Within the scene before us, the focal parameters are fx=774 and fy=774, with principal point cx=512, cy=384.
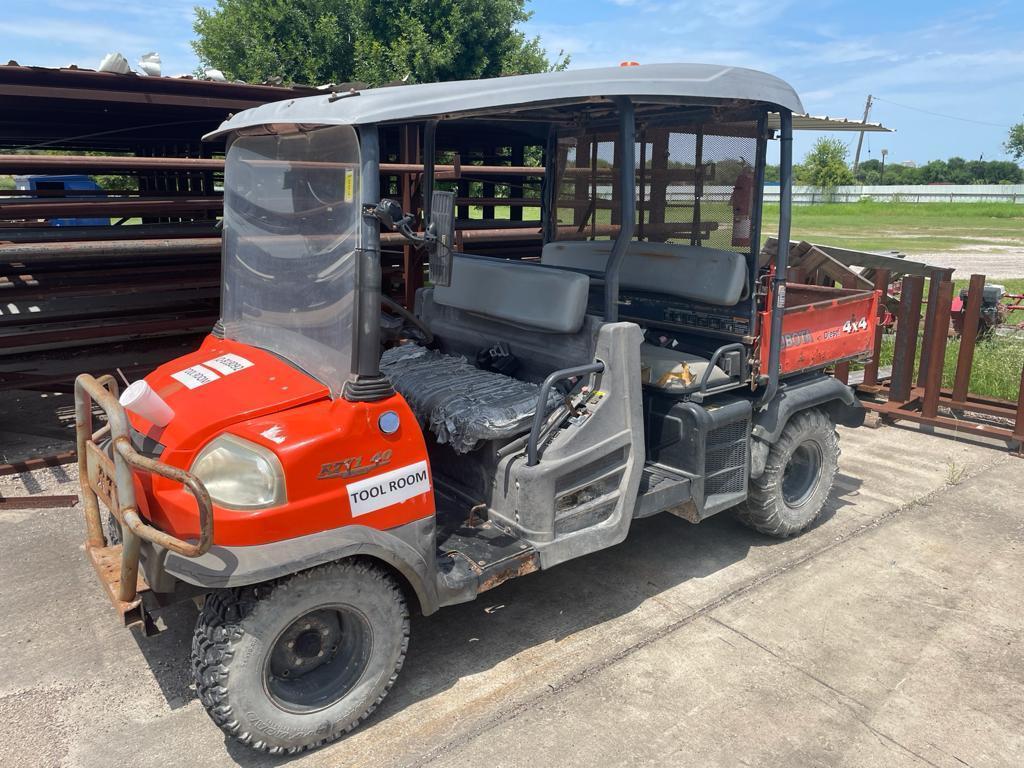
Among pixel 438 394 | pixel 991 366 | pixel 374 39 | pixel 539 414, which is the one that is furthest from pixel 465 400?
pixel 374 39

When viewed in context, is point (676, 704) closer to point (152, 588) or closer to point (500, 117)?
point (152, 588)

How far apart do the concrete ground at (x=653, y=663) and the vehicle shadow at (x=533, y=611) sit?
1 centimetres

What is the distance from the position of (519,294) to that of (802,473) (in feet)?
Result: 7.63

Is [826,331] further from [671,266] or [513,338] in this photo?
[513,338]

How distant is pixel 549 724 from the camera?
3045mm

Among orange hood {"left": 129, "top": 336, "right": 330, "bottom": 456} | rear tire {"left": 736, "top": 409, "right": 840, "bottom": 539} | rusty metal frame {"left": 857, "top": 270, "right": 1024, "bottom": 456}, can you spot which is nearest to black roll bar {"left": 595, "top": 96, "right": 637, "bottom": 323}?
orange hood {"left": 129, "top": 336, "right": 330, "bottom": 456}

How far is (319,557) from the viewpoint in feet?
8.79

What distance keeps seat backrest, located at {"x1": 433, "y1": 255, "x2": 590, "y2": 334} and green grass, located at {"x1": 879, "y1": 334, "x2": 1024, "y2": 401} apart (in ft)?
17.1

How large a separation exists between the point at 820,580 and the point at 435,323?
100 inches

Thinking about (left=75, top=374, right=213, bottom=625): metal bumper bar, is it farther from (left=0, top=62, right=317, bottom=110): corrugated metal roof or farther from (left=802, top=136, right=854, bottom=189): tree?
(left=802, top=136, right=854, bottom=189): tree

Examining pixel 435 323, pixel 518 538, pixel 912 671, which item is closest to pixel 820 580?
pixel 912 671

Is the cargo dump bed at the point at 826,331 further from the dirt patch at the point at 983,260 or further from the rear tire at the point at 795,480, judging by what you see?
the dirt patch at the point at 983,260

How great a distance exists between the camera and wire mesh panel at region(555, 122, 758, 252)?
416 cm

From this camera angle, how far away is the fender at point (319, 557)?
8.35 feet
